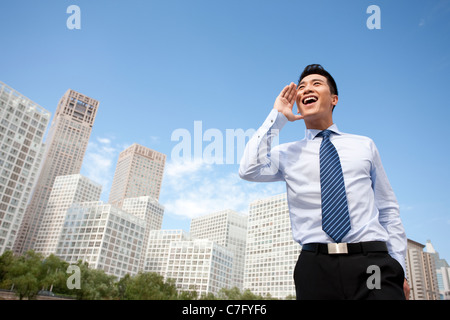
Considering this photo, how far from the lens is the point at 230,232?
7057 inches

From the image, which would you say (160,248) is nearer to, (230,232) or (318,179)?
(230,232)

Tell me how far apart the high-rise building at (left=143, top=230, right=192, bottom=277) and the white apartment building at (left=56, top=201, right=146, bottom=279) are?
32910 millimetres

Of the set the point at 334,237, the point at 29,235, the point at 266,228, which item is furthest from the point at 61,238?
the point at 334,237

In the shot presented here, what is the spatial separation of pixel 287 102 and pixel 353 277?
188cm

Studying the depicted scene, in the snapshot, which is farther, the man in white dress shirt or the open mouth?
the open mouth

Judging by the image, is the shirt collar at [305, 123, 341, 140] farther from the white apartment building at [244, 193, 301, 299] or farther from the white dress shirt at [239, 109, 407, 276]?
the white apartment building at [244, 193, 301, 299]

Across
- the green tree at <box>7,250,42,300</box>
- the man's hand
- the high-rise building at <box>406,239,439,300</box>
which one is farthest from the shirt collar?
the high-rise building at <box>406,239,439,300</box>

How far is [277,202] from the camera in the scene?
14612 cm

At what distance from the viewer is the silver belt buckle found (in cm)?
262

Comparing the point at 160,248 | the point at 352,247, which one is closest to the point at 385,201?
the point at 352,247

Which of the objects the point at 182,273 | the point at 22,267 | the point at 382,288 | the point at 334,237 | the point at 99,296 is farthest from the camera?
the point at 182,273

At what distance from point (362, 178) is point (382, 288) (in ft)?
3.26

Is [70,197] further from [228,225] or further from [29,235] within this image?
[228,225]
